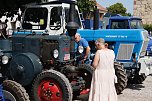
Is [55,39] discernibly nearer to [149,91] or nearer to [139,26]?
[149,91]

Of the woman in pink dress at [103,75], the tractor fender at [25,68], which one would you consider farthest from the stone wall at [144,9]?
the woman in pink dress at [103,75]

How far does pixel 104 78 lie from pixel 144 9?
27912mm

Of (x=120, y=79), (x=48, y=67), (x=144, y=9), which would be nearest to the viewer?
(x=48, y=67)

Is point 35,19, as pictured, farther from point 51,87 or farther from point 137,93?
point 51,87

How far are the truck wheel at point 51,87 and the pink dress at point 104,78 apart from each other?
1.54 feet

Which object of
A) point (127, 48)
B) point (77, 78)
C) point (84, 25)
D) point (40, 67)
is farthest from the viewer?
point (84, 25)

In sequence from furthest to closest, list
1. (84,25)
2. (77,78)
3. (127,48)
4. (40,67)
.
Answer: (84,25) → (127,48) → (77,78) → (40,67)

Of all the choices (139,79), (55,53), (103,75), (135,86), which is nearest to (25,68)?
(55,53)

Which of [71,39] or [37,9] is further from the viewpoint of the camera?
[37,9]

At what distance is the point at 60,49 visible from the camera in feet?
23.1

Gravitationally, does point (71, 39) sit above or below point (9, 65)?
above

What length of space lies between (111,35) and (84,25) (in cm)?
141

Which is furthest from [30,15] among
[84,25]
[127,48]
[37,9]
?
[127,48]

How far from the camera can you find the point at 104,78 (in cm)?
634
